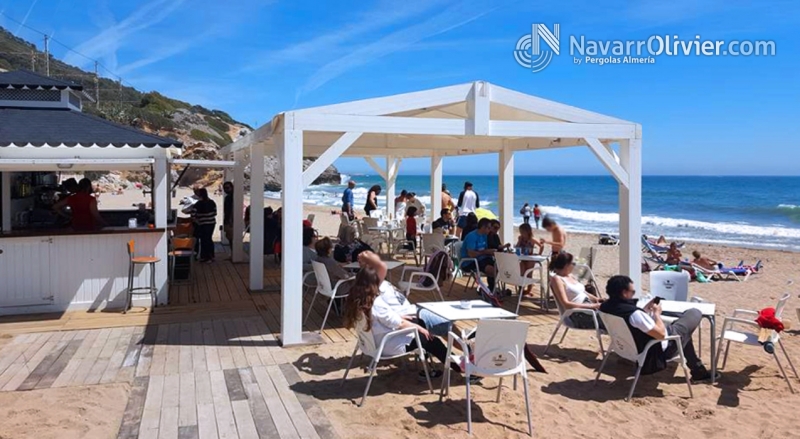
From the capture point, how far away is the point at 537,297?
7.59 meters

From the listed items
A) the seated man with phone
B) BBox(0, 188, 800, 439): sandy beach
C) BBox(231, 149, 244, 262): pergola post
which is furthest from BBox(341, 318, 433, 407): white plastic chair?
BBox(231, 149, 244, 262): pergola post

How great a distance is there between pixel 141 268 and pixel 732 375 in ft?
19.5

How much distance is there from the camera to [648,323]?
4.06 m

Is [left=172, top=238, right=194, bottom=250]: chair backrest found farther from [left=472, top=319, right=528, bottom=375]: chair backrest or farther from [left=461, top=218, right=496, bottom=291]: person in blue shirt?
[left=472, top=319, right=528, bottom=375]: chair backrest

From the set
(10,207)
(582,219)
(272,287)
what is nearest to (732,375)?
(272,287)

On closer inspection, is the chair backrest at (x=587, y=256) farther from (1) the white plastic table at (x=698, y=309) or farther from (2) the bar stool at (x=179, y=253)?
(2) the bar stool at (x=179, y=253)

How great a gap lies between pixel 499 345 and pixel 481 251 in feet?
12.0

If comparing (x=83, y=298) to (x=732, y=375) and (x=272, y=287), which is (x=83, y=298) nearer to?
(x=272, y=287)

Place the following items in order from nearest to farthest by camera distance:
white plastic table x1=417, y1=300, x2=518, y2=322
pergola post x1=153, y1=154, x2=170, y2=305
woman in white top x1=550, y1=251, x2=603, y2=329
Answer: white plastic table x1=417, y1=300, x2=518, y2=322 → woman in white top x1=550, y1=251, x2=603, y2=329 → pergola post x1=153, y1=154, x2=170, y2=305

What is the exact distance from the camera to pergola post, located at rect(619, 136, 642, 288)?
6496 mm

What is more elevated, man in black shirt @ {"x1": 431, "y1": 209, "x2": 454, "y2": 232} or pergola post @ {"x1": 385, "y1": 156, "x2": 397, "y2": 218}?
pergola post @ {"x1": 385, "y1": 156, "x2": 397, "y2": 218}

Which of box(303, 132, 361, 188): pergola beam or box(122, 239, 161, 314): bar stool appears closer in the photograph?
box(303, 132, 361, 188): pergola beam

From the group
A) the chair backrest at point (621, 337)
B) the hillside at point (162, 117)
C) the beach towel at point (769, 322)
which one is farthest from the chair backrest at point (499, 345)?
the hillside at point (162, 117)

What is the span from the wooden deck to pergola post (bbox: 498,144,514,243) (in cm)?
300
